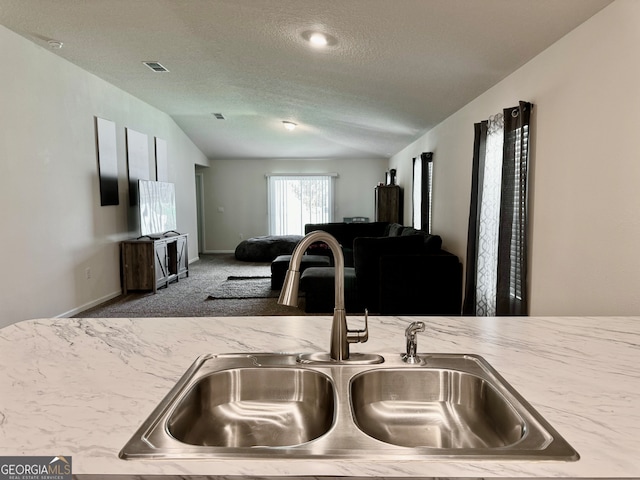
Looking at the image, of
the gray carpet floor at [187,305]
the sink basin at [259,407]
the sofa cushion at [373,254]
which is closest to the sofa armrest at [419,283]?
the sofa cushion at [373,254]

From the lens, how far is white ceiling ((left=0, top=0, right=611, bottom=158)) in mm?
2449

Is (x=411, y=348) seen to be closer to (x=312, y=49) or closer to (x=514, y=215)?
(x=514, y=215)

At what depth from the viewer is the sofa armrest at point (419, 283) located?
3779mm

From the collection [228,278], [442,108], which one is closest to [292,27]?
[442,108]

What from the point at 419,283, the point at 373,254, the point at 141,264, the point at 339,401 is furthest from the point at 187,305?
the point at 339,401

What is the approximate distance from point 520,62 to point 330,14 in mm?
1376

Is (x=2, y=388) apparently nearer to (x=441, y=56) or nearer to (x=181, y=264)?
(x=441, y=56)

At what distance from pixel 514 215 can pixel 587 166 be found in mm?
765

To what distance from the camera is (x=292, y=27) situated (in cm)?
298

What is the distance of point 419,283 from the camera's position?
3.79 metres

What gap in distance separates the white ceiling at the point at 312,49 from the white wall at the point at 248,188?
3.76 metres

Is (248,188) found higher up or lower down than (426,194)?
higher up

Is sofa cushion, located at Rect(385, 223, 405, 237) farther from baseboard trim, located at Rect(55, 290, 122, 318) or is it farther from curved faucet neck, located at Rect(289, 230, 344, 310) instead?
curved faucet neck, located at Rect(289, 230, 344, 310)

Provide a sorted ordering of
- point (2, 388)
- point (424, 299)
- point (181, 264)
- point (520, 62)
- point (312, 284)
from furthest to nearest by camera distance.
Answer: point (181, 264)
point (312, 284)
point (424, 299)
point (520, 62)
point (2, 388)
